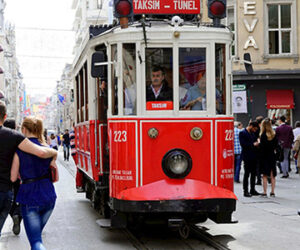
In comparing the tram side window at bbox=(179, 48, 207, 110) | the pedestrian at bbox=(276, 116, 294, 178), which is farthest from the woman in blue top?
the pedestrian at bbox=(276, 116, 294, 178)

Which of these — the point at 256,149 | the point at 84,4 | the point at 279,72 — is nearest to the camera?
the point at 256,149

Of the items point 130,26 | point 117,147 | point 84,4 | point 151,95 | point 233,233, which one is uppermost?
point 84,4

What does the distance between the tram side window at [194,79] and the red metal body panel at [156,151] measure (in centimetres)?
27

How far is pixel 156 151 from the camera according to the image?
7613 millimetres

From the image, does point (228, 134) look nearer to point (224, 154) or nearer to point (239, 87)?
point (224, 154)

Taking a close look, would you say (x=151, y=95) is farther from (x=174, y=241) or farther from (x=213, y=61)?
(x=174, y=241)

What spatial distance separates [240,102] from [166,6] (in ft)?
53.7

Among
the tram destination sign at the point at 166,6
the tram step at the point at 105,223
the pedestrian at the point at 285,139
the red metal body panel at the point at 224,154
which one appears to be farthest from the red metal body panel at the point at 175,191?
the pedestrian at the point at 285,139

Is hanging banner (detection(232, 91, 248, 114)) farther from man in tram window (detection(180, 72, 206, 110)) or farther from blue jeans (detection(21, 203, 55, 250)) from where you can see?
blue jeans (detection(21, 203, 55, 250))

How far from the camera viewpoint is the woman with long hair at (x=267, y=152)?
12.8 m

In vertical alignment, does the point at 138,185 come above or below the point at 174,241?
above

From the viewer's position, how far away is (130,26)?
779cm

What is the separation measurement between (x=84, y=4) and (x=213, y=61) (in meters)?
59.4

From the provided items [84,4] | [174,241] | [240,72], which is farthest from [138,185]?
[84,4]
